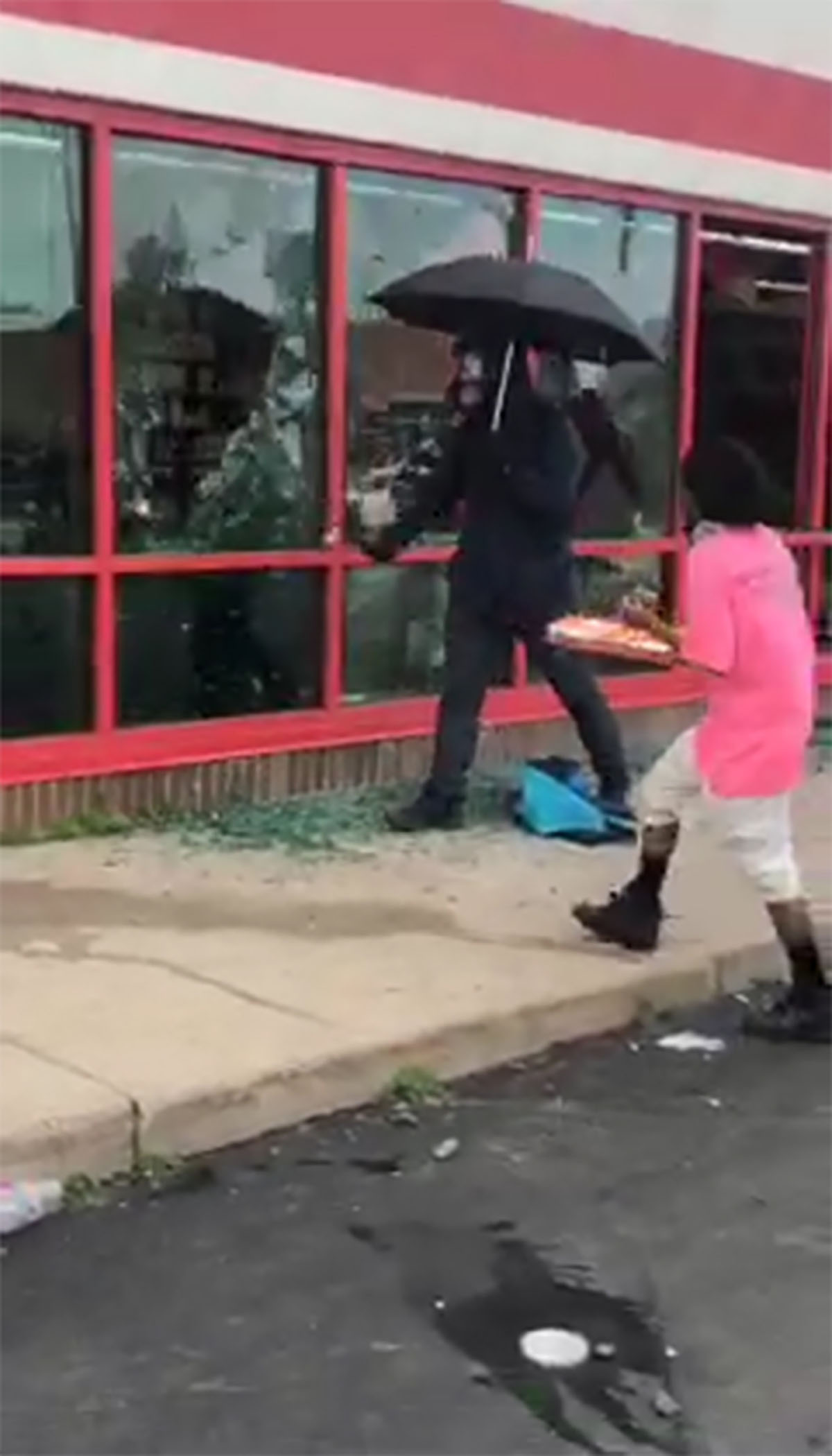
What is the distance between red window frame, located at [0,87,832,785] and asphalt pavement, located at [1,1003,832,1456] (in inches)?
109

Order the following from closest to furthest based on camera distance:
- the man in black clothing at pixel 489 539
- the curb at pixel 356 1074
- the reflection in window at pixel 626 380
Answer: the curb at pixel 356 1074, the man in black clothing at pixel 489 539, the reflection in window at pixel 626 380

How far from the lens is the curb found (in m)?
4.77

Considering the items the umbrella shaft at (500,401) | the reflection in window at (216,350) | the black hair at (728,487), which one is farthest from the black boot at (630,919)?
the reflection in window at (216,350)

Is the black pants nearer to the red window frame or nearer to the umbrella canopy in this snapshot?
the red window frame

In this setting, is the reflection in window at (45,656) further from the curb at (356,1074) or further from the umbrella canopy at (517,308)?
the curb at (356,1074)

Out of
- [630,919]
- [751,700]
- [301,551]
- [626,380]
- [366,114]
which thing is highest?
[366,114]

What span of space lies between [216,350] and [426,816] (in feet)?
6.47

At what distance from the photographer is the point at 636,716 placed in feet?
32.0

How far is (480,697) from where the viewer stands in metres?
7.96

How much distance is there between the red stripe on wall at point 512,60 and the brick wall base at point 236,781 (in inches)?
97.5

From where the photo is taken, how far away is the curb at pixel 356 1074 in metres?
4.77

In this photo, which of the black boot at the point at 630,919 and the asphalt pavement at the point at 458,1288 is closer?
the asphalt pavement at the point at 458,1288

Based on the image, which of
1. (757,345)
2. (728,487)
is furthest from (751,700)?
(757,345)

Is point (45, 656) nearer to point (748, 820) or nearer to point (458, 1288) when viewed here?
point (748, 820)
